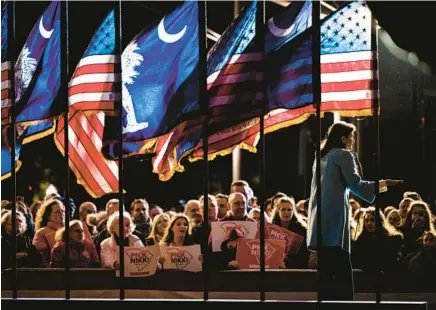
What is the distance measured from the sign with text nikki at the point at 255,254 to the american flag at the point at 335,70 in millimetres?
1810

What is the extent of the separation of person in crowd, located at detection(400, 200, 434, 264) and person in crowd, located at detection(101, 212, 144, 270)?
10.2ft

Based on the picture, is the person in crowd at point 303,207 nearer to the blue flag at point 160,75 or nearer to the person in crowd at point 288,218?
the person in crowd at point 288,218

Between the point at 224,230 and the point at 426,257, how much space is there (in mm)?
2320

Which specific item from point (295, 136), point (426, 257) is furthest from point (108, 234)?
point (295, 136)

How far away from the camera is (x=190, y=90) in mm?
11078

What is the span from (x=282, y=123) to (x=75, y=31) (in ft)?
33.5

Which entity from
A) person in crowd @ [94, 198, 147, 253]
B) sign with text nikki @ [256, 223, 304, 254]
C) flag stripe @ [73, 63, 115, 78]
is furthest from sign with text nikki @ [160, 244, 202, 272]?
flag stripe @ [73, 63, 115, 78]

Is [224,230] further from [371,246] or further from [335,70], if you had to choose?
[335,70]

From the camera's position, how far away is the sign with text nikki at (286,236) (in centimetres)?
1255

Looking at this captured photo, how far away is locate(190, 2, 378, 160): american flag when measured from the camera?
1071cm

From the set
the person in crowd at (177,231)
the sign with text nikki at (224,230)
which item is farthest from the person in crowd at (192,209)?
the sign with text nikki at (224,230)

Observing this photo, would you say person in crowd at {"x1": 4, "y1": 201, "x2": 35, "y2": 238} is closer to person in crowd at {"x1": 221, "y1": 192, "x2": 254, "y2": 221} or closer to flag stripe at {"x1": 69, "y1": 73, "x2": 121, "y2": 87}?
person in crowd at {"x1": 221, "y1": 192, "x2": 254, "y2": 221}

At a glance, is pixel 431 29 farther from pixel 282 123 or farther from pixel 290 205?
pixel 290 205

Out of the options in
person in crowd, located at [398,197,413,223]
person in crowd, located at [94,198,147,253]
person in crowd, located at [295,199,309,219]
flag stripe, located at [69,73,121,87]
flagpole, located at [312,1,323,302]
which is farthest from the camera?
person in crowd, located at [295,199,309,219]
